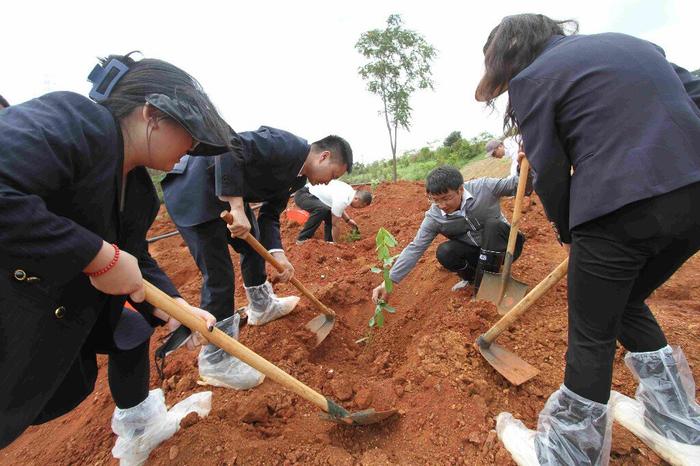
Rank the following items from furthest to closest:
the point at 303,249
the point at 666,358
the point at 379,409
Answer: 1. the point at 303,249
2. the point at 379,409
3. the point at 666,358

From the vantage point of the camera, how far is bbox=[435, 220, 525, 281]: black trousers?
3.17 m

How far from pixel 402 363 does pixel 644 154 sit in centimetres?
201

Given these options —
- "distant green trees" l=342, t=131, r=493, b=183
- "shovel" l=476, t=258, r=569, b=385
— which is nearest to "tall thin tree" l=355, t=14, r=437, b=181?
"distant green trees" l=342, t=131, r=493, b=183

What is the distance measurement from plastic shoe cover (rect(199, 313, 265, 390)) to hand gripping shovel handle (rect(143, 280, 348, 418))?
2.39 ft

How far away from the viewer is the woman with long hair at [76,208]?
945mm

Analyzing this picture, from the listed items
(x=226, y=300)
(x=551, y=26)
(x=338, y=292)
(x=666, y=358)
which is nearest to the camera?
(x=551, y=26)

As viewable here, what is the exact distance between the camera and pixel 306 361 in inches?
108

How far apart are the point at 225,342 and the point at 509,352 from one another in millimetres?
1763

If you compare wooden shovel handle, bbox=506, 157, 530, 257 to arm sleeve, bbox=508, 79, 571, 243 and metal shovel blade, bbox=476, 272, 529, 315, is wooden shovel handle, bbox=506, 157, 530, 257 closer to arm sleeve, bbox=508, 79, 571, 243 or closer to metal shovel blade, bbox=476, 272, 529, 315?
metal shovel blade, bbox=476, 272, 529, 315

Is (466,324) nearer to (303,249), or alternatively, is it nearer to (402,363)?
(402,363)

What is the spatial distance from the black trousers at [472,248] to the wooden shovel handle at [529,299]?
1.00 meters

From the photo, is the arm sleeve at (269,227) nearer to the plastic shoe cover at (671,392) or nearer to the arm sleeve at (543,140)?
the arm sleeve at (543,140)

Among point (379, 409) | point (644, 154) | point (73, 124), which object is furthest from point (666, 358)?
point (73, 124)

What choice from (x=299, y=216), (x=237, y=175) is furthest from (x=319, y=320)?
(x=299, y=216)
